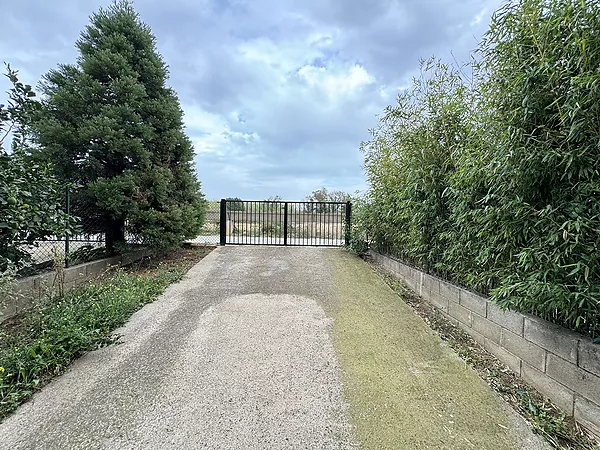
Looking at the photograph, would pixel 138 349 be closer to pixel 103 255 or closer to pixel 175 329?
Answer: pixel 175 329

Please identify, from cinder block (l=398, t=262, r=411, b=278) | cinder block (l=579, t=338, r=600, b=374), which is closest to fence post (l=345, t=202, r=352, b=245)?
cinder block (l=398, t=262, r=411, b=278)

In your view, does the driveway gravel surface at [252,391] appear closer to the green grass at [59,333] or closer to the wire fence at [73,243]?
the green grass at [59,333]

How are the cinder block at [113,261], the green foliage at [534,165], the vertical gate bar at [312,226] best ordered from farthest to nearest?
the vertical gate bar at [312,226], the cinder block at [113,261], the green foliage at [534,165]

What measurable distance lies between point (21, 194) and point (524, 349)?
14.3 feet

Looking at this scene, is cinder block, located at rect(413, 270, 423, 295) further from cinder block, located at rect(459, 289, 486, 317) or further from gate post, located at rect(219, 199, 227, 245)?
gate post, located at rect(219, 199, 227, 245)

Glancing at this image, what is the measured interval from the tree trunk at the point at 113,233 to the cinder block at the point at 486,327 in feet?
16.8

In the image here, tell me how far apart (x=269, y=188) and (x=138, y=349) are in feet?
26.7

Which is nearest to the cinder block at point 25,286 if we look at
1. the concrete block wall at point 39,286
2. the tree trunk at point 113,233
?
the concrete block wall at point 39,286

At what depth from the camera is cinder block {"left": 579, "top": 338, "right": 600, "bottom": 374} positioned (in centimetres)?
138

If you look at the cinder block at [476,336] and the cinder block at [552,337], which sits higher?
the cinder block at [552,337]

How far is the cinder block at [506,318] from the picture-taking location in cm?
188

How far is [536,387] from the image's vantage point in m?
1.71

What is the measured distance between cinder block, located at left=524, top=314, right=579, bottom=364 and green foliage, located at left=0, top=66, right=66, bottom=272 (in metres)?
4.12

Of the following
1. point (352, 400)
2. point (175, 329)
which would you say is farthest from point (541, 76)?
point (175, 329)
